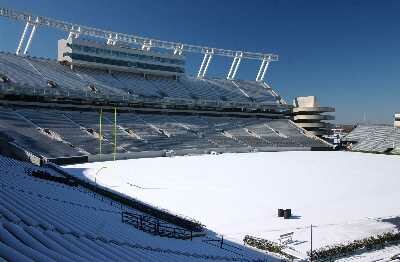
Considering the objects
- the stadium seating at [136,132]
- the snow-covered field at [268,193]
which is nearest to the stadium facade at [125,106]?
the stadium seating at [136,132]

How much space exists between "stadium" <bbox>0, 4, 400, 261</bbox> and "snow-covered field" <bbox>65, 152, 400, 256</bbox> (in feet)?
0.44

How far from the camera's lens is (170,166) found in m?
41.4

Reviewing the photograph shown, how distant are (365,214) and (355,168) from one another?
2123cm

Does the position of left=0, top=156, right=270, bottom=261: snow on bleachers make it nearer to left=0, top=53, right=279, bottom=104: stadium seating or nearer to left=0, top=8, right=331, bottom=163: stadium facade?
left=0, top=8, right=331, bottom=163: stadium facade

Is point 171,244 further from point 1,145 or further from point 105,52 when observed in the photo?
point 105,52

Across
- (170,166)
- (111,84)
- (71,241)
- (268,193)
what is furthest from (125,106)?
(71,241)

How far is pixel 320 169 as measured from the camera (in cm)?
4150

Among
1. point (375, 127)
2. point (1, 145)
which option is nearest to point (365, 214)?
point (1, 145)

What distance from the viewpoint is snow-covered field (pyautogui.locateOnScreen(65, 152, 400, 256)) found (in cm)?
2020

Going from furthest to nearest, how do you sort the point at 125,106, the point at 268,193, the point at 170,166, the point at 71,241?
the point at 125,106
the point at 170,166
the point at 268,193
the point at 71,241

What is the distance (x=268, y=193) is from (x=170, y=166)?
15201mm

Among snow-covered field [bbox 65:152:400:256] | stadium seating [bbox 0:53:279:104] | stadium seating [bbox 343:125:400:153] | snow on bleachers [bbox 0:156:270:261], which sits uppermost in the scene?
stadium seating [bbox 0:53:279:104]

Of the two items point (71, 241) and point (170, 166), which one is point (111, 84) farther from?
point (71, 241)

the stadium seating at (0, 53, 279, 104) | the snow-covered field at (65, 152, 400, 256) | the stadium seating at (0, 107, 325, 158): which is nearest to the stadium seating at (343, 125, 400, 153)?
the stadium seating at (0, 107, 325, 158)
